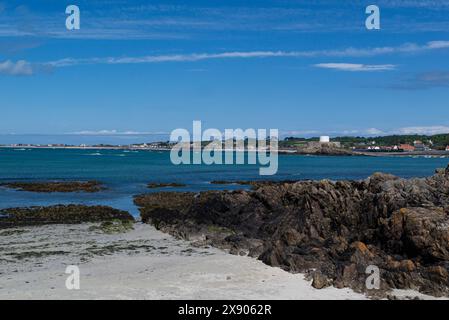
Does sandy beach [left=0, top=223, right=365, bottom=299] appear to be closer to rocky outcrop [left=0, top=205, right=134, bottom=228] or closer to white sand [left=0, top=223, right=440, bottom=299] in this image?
white sand [left=0, top=223, right=440, bottom=299]

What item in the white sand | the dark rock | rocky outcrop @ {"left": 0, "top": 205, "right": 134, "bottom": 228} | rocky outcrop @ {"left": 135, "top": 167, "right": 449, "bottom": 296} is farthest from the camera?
rocky outcrop @ {"left": 0, "top": 205, "right": 134, "bottom": 228}

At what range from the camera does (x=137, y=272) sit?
59.7ft

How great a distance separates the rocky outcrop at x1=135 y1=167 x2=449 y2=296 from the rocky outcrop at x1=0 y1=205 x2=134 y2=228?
3.08m

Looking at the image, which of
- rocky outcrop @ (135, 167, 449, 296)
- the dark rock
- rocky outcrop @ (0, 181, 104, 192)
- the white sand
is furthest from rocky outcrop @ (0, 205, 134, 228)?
the dark rock

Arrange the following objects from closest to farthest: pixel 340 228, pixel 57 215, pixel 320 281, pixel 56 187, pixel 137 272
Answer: pixel 320 281
pixel 137 272
pixel 340 228
pixel 57 215
pixel 56 187

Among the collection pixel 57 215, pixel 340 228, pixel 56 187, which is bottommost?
pixel 56 187

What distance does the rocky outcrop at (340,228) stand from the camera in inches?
655

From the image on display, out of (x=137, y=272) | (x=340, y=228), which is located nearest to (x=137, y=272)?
(x=137, y=272)

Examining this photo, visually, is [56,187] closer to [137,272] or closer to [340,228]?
[340,228]

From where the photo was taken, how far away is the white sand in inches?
615

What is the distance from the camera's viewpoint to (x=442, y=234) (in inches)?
690

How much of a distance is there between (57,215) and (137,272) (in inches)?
639

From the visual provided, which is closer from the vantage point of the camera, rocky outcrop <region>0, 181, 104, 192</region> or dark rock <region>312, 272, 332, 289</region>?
dark rock <region>312, 272, 332, 289</region>

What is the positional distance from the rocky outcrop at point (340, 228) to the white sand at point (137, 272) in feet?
2.64
